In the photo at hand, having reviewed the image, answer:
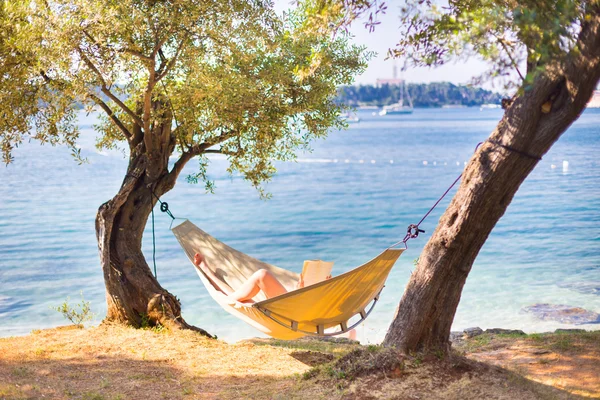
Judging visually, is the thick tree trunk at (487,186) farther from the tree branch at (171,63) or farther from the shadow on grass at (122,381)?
the tree branch at (171,63)

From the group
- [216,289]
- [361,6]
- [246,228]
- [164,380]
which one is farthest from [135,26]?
[246,228]

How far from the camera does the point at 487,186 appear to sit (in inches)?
122

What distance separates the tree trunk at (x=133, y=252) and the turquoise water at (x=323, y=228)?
3796 millimetres

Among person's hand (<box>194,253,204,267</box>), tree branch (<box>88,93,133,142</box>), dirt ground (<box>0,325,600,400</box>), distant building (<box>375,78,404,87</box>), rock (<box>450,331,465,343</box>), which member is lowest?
rock (<box>450,331,465,343</box>)

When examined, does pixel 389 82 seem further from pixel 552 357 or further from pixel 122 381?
pixel 122 381

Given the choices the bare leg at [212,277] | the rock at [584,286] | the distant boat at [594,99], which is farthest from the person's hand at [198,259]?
the rock at [584,286]

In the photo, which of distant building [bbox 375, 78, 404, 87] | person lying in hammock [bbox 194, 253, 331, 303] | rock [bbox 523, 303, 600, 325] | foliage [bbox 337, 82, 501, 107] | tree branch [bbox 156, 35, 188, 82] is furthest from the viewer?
foliage [bbox 337, 82, 501, 107]

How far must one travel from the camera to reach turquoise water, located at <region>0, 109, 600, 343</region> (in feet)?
32.8

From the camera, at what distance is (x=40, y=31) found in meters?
4.06

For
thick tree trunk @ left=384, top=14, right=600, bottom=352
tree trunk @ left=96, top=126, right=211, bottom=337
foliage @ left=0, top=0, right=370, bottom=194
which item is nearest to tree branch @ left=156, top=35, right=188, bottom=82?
foliage @ left=0, top=0, right=370, bottom=194

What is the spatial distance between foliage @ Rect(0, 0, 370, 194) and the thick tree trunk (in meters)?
1.12

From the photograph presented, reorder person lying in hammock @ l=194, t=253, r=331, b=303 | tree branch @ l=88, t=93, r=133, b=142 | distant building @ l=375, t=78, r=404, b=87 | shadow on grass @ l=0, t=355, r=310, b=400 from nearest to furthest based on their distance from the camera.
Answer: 1. shadow on grass @ l=0, t=355, r=310, b=400
2. person lying in hammock @ l=194, t=253, r=331, b=303
3. tree branch @ l=88, t=93, r=133, b=142
4. distant building @ l=375, t=78, r=404, b=87

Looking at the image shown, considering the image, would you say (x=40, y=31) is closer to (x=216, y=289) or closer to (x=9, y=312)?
(x=216, y=289)

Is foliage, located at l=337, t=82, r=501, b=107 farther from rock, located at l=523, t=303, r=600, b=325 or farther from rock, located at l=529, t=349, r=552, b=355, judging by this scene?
rock, located at l=529, t=349, r=552, b=355
